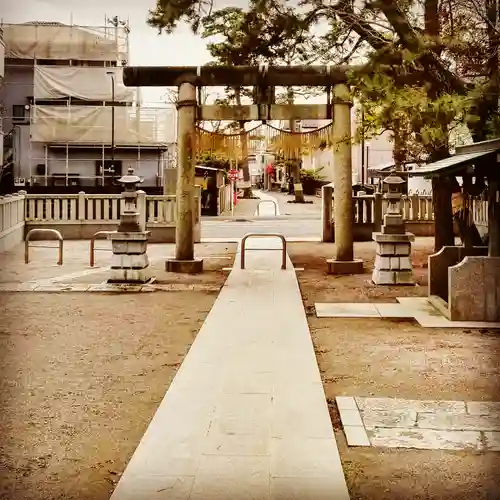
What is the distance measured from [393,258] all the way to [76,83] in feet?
20.0

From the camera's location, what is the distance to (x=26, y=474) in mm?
3242

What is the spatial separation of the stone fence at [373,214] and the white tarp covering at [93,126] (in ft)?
29.4

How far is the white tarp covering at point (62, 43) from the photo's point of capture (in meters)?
3.64

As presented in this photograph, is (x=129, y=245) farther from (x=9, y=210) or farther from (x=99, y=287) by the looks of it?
(x=9, y=210)

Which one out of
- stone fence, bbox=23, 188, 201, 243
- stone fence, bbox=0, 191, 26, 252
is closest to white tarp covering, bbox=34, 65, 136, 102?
stone fence, bbox=0, 191, 26, 252

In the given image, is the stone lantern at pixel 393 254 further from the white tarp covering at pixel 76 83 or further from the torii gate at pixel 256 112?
the white tarp covering at pixel 76 83

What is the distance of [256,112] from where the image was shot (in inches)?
435

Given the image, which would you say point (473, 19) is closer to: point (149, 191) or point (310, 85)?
point (310, 85)

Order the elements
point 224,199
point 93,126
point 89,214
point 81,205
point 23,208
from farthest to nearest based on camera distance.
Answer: point 224,199
point 89,214
point 81,205
point 23,208
point 93,126

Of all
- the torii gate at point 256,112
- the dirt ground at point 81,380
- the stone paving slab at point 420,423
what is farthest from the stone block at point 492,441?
the torii gate at point 256,112

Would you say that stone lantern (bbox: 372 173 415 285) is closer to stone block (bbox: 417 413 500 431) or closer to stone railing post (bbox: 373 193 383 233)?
stone block (bbox: 417 413 500 431)

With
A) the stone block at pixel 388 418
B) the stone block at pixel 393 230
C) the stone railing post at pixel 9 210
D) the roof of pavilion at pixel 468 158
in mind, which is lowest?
the stone block at pixel 388 418

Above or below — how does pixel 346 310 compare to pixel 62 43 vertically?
below

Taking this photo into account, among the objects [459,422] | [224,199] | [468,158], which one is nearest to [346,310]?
[468,158]
